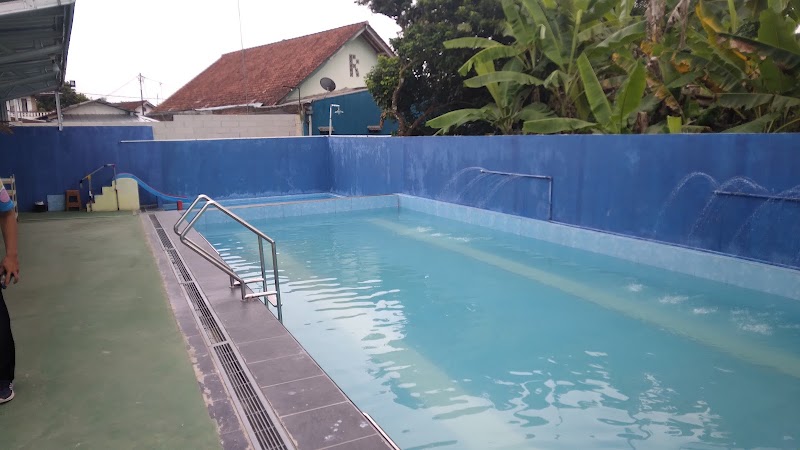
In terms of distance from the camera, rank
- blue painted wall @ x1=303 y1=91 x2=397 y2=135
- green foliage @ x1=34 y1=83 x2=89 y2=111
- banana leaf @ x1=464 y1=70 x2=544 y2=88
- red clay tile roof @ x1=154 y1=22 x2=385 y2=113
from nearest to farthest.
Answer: banana leaf @ x1=464 y1=70 x2=544 y2=88, blue painted wall @ x1=303 y1=91 x2=397 y2=135, red clay tile roof @ x1=154 y1=22 x2=385 y2=113, green foliage @ x1=34 y1=83 x2=89 y2=111

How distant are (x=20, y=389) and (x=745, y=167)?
7005 millimetres

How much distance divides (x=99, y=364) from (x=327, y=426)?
5.74 ft

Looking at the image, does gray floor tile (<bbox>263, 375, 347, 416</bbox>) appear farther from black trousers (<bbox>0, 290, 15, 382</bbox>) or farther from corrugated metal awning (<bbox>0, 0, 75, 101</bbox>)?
corrugated metal awning (<bbox>0, 0, 75, 101</bbox>)

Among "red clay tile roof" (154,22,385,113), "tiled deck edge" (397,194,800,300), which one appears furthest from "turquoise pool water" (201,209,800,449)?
"red clay tile roof" (154,22,385,113)

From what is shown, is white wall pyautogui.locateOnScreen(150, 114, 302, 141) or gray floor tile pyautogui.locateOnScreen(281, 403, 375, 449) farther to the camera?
white wall pyautogui.locateOnScreen(150, 114, 302, 141)

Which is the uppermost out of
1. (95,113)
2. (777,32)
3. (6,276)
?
(95,113)

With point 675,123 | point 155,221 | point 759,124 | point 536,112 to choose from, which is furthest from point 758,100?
point 155,221

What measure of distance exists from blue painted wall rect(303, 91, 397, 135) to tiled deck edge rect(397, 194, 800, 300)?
8.77m

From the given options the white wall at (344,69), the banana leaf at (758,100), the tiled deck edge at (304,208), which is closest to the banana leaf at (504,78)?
the banana leaf at (758,100)

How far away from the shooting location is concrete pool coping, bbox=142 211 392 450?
2.81 meters

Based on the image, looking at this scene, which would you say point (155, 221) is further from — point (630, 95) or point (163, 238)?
point (630, 95)

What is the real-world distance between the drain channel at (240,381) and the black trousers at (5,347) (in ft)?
3.65

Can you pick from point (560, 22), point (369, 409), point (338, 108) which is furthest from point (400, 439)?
point (338, 108)

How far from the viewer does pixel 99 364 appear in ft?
12.1
